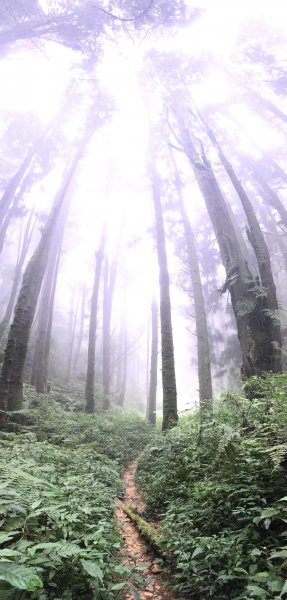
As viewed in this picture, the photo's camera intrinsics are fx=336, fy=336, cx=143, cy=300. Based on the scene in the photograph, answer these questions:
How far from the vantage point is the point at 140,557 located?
12.5 feet

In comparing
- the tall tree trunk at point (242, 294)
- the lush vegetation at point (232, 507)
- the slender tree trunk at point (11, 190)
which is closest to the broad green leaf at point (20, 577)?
the lush vegetation at point (232, 507)

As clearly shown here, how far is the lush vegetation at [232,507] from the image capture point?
2.62 m

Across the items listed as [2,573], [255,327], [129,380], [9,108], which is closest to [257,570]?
[2,573]

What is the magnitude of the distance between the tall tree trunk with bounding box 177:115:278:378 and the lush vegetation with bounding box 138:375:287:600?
26.3 inches

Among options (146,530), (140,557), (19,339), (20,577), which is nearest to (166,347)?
(19,339)

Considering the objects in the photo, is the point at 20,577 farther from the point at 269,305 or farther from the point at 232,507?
the point at 269,305

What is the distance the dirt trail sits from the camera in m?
3.13

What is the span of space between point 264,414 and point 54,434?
19.5 feet

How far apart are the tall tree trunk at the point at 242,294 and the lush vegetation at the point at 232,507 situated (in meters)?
0.67

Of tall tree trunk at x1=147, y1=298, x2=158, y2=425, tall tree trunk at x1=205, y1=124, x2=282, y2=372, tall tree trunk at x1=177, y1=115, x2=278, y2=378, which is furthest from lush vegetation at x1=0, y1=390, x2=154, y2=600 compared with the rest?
tall tree trunk at x1=147, y1=298, x2=158, y2=425

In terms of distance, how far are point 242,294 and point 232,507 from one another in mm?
3991

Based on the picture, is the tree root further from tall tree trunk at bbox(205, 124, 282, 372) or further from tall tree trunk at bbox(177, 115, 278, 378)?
tall tree trunk at bbox(205, 124, 282, 372)

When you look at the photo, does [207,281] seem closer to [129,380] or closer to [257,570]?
[257,570]

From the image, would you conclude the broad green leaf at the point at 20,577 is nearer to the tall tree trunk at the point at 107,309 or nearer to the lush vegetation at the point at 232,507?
the lush vegetation at the point at 232,507
